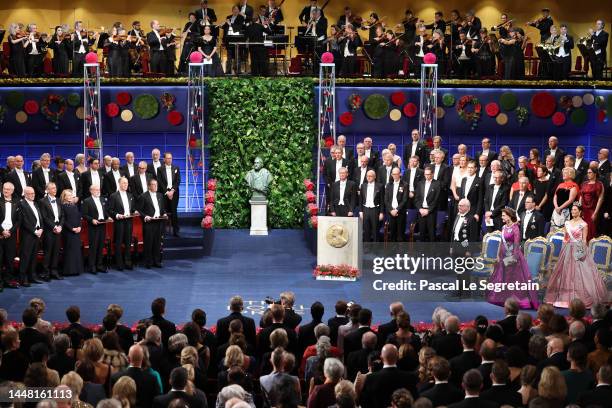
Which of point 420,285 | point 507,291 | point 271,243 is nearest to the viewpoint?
point 420,285

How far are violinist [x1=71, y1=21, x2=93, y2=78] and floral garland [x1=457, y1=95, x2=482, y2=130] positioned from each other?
7.70 m

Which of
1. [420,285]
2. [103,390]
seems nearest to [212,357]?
[103,390]

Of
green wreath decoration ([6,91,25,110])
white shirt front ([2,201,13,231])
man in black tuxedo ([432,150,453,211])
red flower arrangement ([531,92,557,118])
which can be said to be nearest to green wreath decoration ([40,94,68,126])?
green wreath decoration ([6,91,25,110])

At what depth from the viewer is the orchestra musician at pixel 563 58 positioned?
20.6 m

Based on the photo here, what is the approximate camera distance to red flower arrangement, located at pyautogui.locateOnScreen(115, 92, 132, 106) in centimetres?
2008

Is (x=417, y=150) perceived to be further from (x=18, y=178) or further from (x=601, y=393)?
(x=601, y=393)

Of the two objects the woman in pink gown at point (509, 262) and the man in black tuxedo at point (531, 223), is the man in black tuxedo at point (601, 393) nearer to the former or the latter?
the woman in pink gown at point (509, 262)

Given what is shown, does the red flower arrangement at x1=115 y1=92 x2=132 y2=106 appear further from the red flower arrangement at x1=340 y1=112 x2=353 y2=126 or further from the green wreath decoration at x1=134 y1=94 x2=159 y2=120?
the red flower arrangement at x1=340 y1=112 x2=353 y2=126

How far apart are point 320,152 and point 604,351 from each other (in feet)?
34.3

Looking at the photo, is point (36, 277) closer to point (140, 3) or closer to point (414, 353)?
point (414, 353)

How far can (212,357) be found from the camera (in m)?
8.84

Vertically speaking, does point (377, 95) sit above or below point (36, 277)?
above

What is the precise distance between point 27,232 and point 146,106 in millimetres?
6611

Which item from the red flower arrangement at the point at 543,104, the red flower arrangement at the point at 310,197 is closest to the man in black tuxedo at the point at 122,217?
the red flower arrangement at the point at 310,197
